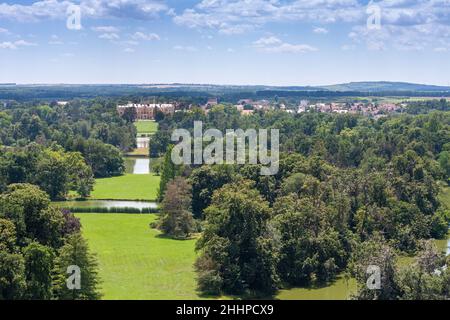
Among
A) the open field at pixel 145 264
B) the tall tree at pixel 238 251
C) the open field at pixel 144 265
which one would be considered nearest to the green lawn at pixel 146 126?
the open field at pixel 145 264

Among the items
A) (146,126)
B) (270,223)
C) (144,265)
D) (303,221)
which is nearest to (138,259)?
(144,265)

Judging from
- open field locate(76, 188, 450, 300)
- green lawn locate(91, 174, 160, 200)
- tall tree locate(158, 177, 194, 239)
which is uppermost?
tall tree locate(158, 177, 194, 239)

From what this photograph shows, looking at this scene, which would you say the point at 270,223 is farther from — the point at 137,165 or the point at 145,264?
the point at 137,165

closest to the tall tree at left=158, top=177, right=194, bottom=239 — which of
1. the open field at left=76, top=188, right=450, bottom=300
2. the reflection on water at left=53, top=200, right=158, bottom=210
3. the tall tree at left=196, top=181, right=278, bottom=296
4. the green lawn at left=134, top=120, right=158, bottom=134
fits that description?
the open field at left=76, top=188, right=450, bottom=300

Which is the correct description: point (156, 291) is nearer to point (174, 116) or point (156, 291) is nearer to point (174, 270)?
point (174, 270)

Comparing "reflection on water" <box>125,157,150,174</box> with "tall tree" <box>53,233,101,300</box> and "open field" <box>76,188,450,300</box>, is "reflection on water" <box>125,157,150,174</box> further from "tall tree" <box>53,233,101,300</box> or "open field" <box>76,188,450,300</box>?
"tall tree" <box>53,233,101,300</box>
